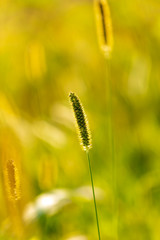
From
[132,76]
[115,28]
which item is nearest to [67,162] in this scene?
[132,76]

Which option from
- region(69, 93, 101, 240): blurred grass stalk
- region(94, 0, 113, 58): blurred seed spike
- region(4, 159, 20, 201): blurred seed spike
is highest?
region(94, 0, 113, 58): blurred seed spike

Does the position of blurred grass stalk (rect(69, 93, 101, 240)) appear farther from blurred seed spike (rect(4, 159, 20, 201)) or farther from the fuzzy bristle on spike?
blurred seed spike (rect(4, 159, 20, 201))

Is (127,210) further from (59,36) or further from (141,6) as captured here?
(59,36)

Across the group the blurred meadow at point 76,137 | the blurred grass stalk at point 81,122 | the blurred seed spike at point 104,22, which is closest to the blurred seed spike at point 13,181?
the blurred meadow at point 76,137

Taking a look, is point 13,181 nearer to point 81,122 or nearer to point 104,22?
point 81,122

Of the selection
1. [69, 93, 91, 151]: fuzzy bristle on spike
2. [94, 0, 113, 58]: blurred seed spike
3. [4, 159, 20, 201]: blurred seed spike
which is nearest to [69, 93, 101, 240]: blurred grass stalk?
[69, 93, 91, 151]: fuzzy bristle on spike

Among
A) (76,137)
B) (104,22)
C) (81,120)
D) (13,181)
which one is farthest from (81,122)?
(76,137)
